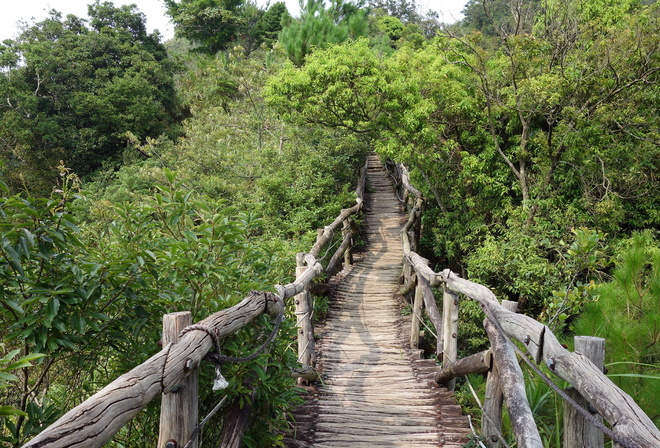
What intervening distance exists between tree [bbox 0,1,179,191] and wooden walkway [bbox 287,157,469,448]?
14282 mm

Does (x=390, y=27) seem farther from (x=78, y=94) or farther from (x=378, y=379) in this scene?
(x=378, y=379)

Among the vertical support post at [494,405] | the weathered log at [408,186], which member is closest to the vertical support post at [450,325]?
the vertical support post at [494,405]

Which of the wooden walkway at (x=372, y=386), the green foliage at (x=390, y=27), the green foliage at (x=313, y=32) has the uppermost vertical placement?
the green foliage at (x=390, y=27)

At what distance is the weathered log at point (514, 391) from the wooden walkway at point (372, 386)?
959 mm

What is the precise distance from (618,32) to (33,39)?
68.6 ft

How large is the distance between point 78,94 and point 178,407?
64.8 ft

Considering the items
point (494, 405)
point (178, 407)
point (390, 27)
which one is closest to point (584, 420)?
point (494, 405)

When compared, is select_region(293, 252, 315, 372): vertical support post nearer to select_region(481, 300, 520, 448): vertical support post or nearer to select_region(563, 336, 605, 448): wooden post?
select_region(481, 300, 520, 448): vertical support post

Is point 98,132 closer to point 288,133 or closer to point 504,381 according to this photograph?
point 288,133

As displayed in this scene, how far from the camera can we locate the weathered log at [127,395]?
0.98 m

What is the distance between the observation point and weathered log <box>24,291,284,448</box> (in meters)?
0.98

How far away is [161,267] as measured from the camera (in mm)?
2158

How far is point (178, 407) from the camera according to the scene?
1511 millimetres

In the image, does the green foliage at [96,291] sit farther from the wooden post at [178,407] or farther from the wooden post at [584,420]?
the wooden post at [584,420]
